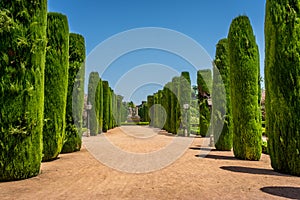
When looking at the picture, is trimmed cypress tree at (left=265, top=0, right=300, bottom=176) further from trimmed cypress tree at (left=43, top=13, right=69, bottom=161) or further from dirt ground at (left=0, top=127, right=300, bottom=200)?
trimmed cypress tree at (left=43, top=13, right=69, bottom=161)

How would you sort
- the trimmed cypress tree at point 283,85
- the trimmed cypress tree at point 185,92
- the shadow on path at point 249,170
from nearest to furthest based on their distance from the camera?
1. the trimmed cypress tree at point 283,85
2. the shadow on path at point 249,170
3. the trimmed cypress tree at point 185,92

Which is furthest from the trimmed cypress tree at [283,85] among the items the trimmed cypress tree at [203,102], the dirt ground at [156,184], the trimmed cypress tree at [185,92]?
the trimmed cypress tree at [185,92]

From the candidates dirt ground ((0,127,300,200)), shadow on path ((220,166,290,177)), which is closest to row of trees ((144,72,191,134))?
shadow on path ((220,166,290,177))

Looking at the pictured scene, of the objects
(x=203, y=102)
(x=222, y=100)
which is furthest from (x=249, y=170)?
(x=203, y=102)

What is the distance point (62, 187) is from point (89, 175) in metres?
1.19

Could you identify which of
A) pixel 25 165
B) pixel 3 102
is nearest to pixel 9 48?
pixel 3 102

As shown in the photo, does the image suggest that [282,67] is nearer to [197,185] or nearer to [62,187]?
[197,185]

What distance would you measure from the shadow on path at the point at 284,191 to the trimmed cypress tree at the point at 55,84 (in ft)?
20.9

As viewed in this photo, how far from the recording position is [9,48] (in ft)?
19.5

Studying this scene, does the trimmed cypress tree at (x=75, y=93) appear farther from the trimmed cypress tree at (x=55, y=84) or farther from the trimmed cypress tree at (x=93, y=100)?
Result: the trimmed cypress tree at (x=93, y=100)

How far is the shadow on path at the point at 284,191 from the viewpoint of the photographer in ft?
15.5

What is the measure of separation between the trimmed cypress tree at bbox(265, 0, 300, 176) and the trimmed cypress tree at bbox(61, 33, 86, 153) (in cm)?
743

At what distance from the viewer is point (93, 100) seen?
2095cm

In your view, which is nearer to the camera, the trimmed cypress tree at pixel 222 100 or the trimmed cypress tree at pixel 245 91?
the trimmed cypress tree at pixel 245 91
